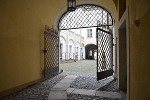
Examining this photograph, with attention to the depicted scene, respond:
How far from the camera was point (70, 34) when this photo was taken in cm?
1875

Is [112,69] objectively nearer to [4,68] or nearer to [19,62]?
[19,62]

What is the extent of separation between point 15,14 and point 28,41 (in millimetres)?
986

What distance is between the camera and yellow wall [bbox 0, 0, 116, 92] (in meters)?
3.37

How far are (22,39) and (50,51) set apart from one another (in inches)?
83.9

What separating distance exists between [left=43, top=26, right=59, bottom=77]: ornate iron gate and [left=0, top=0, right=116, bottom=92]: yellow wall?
0.25 m

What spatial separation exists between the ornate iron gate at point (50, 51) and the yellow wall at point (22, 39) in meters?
0.25

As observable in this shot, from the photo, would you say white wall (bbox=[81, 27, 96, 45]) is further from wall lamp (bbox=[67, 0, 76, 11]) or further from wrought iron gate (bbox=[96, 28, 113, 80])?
wall lamp (bbox=[67, 0, 76, 11])

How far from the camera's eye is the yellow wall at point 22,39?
337cm

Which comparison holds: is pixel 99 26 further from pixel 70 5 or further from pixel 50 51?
pixel 50 51

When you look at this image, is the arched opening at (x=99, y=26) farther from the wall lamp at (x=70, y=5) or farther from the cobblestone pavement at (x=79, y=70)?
the wall lamp at (x=70, y=5)

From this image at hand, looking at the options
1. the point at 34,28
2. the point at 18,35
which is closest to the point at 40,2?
the point at 34,28

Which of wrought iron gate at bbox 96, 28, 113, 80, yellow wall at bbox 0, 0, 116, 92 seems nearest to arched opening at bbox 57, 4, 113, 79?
wrought iron gate at bbox 96, 28, 113, 80

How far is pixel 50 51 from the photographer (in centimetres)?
609

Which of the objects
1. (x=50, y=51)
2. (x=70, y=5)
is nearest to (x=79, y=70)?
(x=50, y=51)
